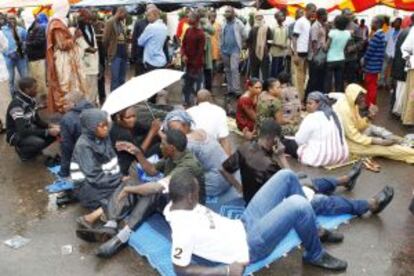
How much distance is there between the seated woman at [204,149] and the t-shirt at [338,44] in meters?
4.88

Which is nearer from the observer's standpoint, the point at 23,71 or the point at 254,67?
the point at 23,71

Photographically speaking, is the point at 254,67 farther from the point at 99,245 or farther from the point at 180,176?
the point at 180,176

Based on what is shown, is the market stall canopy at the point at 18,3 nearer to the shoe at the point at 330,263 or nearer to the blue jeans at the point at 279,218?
the blue jeans at the point at 279,218

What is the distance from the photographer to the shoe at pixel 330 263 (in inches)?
169

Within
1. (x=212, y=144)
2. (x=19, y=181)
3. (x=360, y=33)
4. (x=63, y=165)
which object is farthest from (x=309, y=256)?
(x=360, y=33)

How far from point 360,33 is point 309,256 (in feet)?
24.5

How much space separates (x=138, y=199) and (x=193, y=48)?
531 cm

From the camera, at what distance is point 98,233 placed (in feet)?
15.9

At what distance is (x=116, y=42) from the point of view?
9.59m

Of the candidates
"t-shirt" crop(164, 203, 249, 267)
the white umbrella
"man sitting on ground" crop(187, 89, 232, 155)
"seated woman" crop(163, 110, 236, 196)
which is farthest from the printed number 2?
"man sitting on ground" crop(187, 89, 232, 155)

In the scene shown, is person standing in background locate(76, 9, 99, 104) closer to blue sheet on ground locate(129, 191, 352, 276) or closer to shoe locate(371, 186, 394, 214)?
blue sheet on ground locate(129, 191, 352, 276)

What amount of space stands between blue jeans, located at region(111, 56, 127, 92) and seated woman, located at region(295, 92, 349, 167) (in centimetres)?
440

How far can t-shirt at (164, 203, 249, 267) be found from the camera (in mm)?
3330

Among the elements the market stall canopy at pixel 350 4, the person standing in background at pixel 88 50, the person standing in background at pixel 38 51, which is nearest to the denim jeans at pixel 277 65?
the market stall canopy at pixel 350 4
